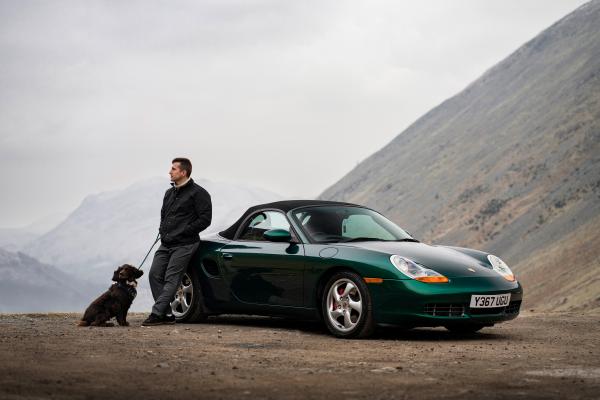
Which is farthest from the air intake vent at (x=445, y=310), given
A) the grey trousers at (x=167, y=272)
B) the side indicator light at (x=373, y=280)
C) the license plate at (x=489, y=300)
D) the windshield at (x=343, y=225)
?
the grey trousers at (x=167, y=272)

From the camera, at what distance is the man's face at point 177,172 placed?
11.0m

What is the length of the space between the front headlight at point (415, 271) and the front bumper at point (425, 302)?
0.17 feet

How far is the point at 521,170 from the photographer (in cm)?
6931

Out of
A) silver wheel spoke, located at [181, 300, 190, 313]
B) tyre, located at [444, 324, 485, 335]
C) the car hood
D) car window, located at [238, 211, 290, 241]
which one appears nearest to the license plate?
the car hood

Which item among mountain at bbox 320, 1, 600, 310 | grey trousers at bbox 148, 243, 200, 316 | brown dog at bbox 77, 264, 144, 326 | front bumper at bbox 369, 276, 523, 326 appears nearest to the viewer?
front bumper at bbox 369, 276, 523, 326

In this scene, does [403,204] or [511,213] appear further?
[403,204]

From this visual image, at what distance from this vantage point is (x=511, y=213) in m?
63.2

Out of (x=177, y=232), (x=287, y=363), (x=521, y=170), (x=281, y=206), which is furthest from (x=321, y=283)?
(x=521, y=170)

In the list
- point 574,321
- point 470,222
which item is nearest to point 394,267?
point 574,321

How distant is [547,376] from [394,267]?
8.74ft

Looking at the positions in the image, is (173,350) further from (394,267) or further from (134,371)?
(394,267)

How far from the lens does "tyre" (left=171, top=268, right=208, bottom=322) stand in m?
11.1

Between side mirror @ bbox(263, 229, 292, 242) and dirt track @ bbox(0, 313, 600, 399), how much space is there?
3.30 ft

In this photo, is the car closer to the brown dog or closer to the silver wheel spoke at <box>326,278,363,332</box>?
the silver wheel spoke at <box>326,278,363,332</box>
